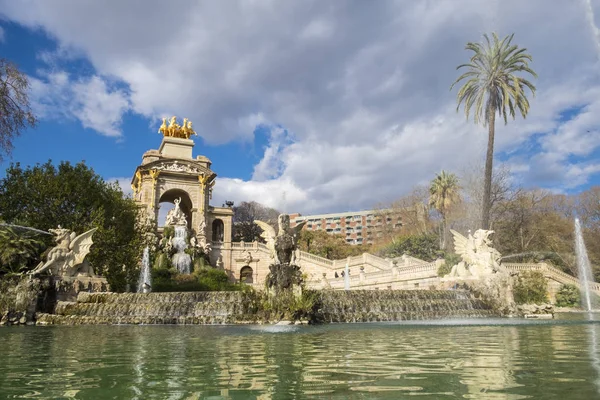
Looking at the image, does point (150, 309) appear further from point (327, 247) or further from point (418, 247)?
point (327, 247)

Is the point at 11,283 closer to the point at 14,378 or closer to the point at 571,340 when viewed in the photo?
the point at 14,378

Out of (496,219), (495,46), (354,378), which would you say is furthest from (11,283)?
(496,219)

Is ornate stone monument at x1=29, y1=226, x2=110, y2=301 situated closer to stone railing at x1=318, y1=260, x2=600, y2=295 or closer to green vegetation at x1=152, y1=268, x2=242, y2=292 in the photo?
green vegetation at x1=152, y1=268, x2=242, y2=292

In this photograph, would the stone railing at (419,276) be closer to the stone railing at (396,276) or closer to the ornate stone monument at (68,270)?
the stone railing at (396,276)

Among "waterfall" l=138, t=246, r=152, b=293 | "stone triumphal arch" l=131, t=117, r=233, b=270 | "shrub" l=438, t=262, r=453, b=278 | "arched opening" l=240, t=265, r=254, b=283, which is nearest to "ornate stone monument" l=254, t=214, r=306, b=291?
"shrub" l=438, t=262, r=453, b=278

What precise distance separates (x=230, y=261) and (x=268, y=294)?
1688 inches

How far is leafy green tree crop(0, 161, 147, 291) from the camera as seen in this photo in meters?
25.6

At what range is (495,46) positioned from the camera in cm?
3416

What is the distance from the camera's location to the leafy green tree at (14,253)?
59.4 feet

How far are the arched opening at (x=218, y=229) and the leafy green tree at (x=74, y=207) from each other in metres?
30.5

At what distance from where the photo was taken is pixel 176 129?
209ft

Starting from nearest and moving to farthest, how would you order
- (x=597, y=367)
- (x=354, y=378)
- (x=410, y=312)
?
(x=354, y=378) → (x=597, y=367) → (x=410, y=312)

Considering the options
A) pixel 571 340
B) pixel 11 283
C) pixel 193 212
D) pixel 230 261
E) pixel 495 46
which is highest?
pixel 495 46

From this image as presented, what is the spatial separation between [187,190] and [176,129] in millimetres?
10190
